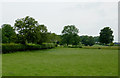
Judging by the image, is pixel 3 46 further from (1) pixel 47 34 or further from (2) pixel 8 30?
(2) pixel 8 30

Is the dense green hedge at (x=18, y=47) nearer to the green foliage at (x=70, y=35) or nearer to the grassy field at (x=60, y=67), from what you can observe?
the grassy field at (x=60, y=67)

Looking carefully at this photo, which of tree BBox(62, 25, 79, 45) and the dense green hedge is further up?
tree BBox(62, 25, 79, 45)

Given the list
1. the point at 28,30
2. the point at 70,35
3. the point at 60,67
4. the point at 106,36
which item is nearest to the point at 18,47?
the point at 28,30

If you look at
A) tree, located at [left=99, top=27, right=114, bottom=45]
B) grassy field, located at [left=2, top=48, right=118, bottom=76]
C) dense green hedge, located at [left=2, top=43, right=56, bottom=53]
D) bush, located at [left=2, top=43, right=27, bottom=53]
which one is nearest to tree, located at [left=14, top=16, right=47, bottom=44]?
dense green hedge, located at [left=2, top=43, right=56, bottom=53]

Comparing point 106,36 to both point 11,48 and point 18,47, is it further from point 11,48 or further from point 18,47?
point 11,48

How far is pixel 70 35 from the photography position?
1959 inches

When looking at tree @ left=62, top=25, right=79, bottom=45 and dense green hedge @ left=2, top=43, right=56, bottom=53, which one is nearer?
dense green hedge @ left=2, top=43, right=56, bottom=53

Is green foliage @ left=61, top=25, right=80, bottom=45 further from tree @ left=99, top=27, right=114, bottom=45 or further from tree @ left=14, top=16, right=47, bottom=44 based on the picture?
tree @ left=14, top=16, right=47, bottom=44

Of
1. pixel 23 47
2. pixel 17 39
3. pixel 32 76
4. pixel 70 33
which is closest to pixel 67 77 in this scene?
pixel 32 76

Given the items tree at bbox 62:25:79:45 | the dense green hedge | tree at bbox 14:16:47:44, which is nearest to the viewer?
the dense green hedge

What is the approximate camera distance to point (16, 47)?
810 inches

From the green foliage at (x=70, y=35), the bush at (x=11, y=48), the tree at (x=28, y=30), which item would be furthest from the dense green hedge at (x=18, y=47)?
the green foliage at (x=70, y=35)

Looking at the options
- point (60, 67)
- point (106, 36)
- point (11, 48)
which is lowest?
point (60, 67)

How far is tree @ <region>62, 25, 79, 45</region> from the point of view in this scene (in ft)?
162
